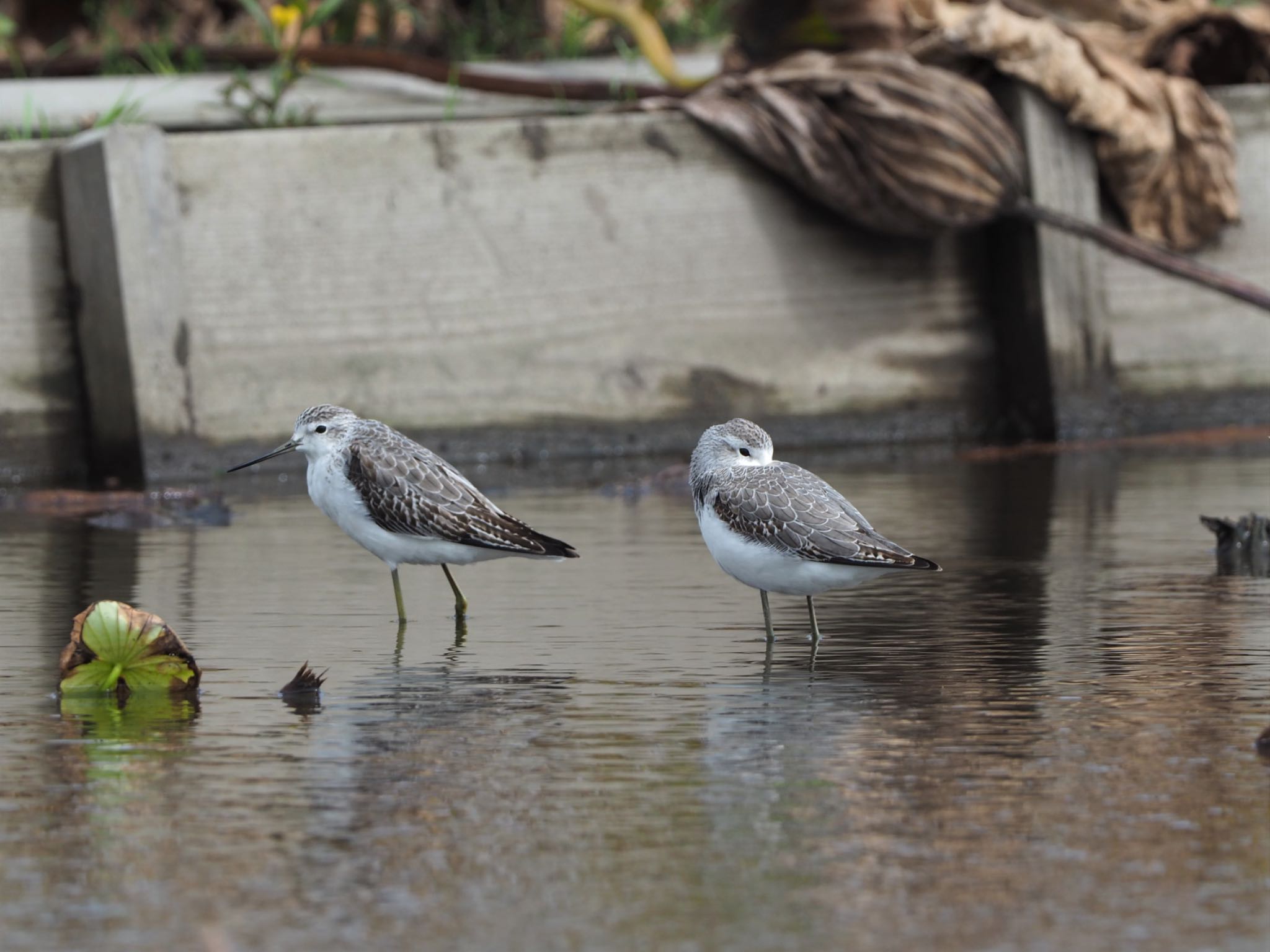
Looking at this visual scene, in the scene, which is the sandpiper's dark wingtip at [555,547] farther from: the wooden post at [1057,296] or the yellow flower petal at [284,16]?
the yellow flower petal at [284,16]

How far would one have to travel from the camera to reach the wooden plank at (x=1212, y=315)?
37.6 feet

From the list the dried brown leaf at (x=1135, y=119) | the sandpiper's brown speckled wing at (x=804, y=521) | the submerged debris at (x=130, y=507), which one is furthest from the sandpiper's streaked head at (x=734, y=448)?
the dried brown leaf at (x=1135, y=119)

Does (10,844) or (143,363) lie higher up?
(143,363)

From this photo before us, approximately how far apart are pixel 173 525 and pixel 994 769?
5.12 meters

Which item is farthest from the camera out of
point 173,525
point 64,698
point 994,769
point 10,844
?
point 173,525

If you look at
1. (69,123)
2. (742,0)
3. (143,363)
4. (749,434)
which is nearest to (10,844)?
(749,434)

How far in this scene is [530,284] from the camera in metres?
10.7

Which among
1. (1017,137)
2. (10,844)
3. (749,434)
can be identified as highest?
(1017,137)

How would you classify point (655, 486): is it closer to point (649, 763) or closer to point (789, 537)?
point (789, 537)

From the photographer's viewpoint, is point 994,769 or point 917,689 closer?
point 994,769

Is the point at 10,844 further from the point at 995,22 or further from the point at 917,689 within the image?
the point at 995,22

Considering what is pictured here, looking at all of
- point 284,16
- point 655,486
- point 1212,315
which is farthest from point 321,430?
point 1212,315

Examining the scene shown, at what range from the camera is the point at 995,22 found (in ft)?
36.2

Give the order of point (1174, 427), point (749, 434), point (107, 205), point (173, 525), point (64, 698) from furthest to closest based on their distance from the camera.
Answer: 1. point (1174, 427)
2. point (107, 205)
3. point (173, 525)
4. point (749, 434)
5. point (64, 698)
